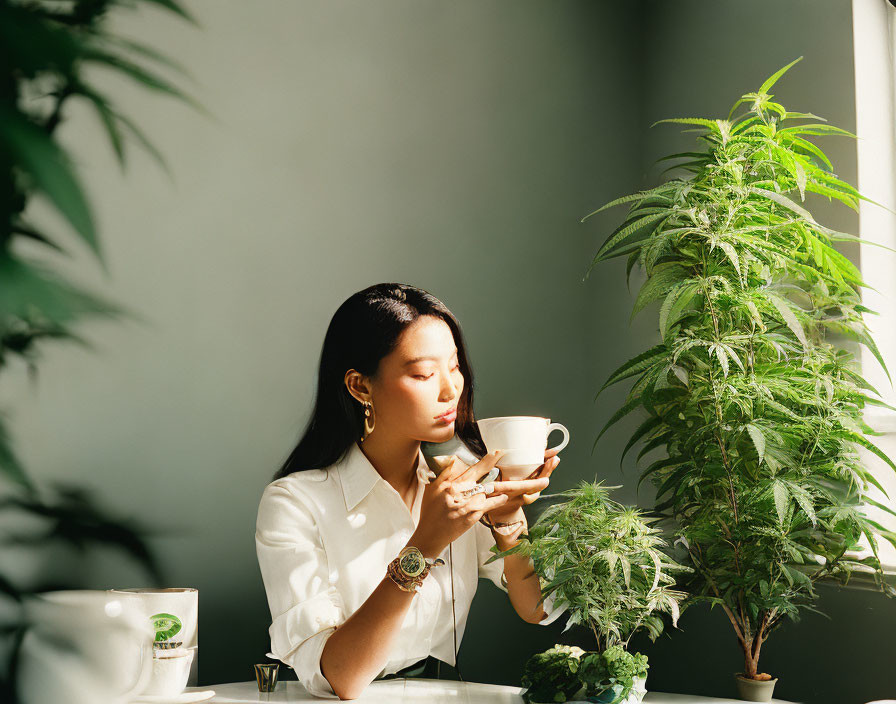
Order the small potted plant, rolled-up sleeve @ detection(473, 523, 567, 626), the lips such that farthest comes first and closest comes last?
rolled-up sleeve @ detection(473, 523, 567, 626) → the lips → the small potted plant

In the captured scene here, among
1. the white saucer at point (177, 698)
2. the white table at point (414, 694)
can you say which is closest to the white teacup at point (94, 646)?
the white saucer at point (177, 698)

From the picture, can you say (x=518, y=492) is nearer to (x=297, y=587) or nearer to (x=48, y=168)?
(x=297, y=587)

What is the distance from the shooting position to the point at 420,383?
132 cm

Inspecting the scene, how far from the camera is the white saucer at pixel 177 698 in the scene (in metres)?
1.15

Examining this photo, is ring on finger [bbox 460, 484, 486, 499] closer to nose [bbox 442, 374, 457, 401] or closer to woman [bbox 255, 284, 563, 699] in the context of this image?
woman [bbox 255, 284, 563, 699]

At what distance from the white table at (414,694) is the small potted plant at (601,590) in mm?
110

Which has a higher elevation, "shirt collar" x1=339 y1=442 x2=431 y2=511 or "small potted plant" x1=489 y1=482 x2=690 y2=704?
"shirt collar" x1=339 y1=442 x2=431 y2=511

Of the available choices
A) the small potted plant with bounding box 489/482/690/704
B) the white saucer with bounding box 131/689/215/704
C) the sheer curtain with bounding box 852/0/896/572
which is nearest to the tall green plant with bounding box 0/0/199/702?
the white saucer with bounding box 131/689/215/704

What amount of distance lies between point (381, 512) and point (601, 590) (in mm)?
445

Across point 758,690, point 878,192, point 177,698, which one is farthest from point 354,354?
point 878,192

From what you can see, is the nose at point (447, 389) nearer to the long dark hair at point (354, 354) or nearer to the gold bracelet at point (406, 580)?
the long dark hair at point (354, 354)

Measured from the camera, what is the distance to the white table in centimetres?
121

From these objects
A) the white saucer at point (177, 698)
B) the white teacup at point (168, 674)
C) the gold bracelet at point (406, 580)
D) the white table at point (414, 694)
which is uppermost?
the gold bracelet at point (406, 580)

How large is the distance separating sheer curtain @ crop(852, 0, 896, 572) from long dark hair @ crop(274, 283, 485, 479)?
32.0 inches
